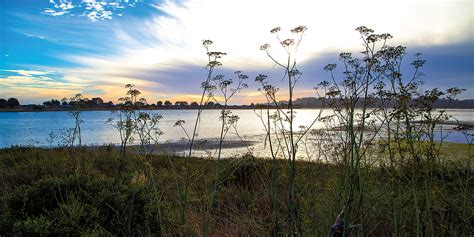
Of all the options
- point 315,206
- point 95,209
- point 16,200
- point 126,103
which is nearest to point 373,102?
point 315,206

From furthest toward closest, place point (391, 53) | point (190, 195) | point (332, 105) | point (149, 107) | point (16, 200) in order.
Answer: point (190, 195) → point (16, 200) → point (149, 107) → point (332, 105) → point (391, 53)

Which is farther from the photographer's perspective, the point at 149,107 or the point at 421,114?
the point at 149,107

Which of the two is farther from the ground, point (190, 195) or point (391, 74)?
point (391, 74)

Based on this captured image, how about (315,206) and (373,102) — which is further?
(315,206)

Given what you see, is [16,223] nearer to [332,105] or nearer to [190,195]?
[190,195]

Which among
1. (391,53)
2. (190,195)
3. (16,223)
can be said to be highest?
(391,53)

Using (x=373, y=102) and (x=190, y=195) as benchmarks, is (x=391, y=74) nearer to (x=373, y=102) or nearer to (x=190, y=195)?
(x=373, y=102)

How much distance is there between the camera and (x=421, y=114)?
2.52 metres

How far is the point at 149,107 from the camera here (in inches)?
164

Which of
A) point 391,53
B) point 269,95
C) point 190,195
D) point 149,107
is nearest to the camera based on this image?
point 391,53

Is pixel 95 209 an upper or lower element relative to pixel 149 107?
lower

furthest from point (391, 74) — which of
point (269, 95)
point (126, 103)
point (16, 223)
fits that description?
point (16, 223)

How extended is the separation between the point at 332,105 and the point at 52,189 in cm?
409

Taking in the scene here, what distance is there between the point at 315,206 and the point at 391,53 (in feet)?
7.99
